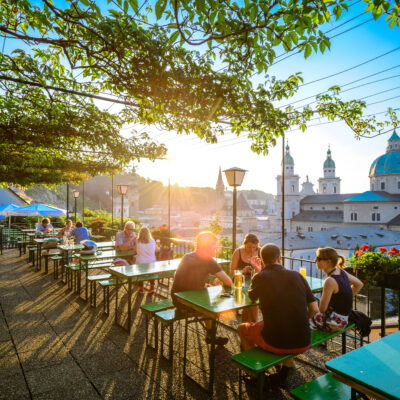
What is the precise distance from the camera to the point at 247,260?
4828 millimetres

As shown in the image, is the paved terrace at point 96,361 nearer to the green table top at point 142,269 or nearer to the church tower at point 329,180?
the green table top at point 142,269

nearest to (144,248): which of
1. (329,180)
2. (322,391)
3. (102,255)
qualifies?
(102,255)

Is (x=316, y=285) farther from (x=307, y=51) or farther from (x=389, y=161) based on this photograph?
(x=389, y=161)

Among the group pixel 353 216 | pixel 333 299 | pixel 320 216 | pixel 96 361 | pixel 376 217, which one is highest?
pixel 333 299

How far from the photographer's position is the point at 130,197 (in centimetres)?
8362

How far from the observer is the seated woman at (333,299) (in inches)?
129

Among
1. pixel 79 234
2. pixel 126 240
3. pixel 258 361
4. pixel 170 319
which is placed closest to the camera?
pixel 258 361

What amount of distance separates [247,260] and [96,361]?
2596mm

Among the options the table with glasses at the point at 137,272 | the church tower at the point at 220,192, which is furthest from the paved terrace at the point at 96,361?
the church tower at the point at 220,192

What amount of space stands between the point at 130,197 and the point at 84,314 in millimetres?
80048

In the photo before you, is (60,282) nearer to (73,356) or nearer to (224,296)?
(73,356)

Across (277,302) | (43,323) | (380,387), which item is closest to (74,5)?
(277,302)

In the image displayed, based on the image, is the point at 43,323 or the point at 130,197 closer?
the point at 43,323

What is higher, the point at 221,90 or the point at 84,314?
the point at 221,90
